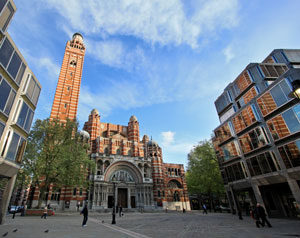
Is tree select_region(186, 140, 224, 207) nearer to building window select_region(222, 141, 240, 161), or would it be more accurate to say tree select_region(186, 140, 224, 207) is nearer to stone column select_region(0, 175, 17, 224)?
building window select_region(222, 141, 240, 161)

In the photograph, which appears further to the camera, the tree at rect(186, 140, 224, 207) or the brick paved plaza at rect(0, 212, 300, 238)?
the tree at rect(186, 140, 224, 207)

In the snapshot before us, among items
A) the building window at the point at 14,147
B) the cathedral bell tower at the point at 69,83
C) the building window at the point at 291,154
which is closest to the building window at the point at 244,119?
the building window at the point at 291,154

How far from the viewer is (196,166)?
32812 millimetres

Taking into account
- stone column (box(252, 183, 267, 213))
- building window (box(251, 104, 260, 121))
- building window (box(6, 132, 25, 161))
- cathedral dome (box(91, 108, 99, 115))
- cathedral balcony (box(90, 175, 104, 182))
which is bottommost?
stone column (box(252, 183, 267, 213))

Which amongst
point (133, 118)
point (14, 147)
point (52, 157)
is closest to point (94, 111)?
point (133, 118)

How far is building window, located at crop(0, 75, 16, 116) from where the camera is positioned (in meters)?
11.1

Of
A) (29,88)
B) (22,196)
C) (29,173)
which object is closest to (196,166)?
(29,173)

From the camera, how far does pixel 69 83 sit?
46.0 m

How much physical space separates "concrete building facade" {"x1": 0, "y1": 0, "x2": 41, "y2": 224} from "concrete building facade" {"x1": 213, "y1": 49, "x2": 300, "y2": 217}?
912 inches

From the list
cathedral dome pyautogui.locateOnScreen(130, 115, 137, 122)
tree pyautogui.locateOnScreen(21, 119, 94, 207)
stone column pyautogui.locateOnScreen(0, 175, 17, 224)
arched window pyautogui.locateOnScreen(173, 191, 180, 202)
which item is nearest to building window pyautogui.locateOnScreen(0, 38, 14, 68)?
stone column pyautogui.locateOnScreen(0, 175, 17, 224)

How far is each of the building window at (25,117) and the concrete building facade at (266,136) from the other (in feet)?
75.7

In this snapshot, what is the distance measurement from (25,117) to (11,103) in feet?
6.46

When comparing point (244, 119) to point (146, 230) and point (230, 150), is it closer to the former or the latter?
point (230, 150)

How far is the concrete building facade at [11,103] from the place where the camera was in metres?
11.0
